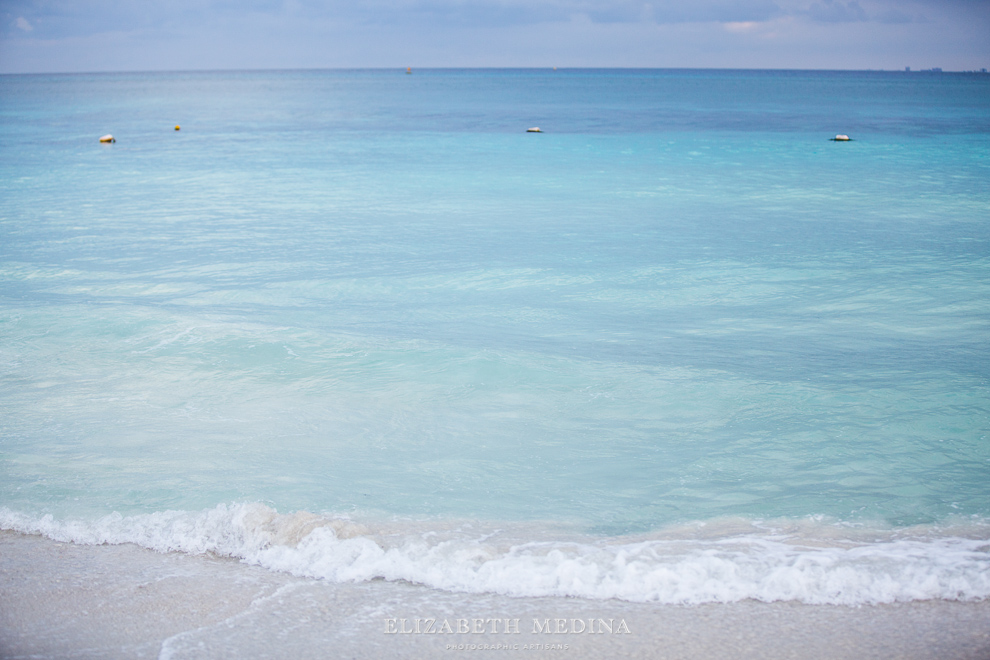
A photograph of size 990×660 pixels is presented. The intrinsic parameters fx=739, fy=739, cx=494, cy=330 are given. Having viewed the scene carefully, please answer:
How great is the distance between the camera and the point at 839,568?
12.4ft

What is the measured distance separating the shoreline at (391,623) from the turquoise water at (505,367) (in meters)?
0.18

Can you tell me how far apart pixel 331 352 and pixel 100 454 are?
2611 mm

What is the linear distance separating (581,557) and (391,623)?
1.08 m

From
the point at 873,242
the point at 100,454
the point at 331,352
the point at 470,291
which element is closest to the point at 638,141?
the point at 873,242

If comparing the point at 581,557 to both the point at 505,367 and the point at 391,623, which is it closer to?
the point at 391,623

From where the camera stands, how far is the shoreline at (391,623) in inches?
128

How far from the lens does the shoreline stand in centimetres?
325

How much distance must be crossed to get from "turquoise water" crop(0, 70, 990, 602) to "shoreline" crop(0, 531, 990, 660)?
0.18 meters

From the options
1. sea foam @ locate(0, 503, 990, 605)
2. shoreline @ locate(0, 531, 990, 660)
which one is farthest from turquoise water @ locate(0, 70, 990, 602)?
shoreline @ locate(0, 531, 990, 660)

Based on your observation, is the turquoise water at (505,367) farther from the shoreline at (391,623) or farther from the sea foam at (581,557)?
the shoreline at (391,623)

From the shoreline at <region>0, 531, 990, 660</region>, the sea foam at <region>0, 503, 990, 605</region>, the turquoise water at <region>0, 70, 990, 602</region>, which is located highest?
the turquoise water at <region>0, 70, 990, 602</region>

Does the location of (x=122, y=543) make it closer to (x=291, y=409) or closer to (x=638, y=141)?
(x=291, y=409)

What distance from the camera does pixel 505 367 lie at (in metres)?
7.09

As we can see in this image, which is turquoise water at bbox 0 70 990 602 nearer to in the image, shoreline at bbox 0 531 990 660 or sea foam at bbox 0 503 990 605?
sea foam at bbox 0 503 990 605
